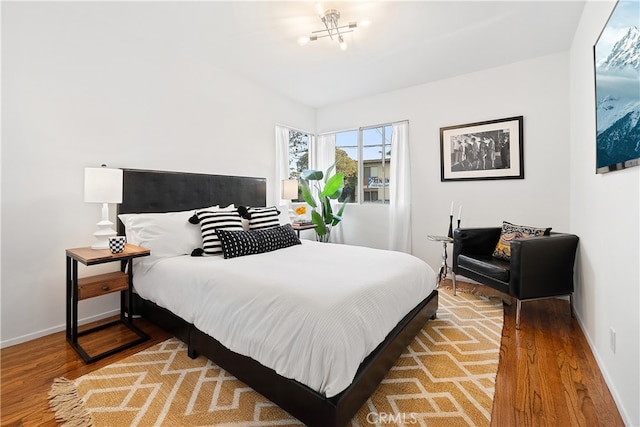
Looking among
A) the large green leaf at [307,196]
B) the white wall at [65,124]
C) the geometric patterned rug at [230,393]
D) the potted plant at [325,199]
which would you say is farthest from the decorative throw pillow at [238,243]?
the large green leaf at [307,196]

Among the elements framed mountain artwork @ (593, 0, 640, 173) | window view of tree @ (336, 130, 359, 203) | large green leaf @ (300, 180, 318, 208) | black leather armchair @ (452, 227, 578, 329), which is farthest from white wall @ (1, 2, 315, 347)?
black leather armchair @ (452, 227, 578, 329)

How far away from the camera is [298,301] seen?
148cm

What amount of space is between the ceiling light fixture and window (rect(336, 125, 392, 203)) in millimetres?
1937

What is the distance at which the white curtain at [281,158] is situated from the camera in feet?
14.1

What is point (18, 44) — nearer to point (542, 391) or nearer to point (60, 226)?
point (60, 226)

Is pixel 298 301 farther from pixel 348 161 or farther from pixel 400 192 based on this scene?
pixel 348 161

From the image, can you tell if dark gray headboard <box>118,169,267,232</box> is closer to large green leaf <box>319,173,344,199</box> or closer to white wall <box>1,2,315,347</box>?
white wall <box>1,2,315,347</box>

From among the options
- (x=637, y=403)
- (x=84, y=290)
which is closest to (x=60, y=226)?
(x=84, y=290)

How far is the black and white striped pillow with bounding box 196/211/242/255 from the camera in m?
2.50

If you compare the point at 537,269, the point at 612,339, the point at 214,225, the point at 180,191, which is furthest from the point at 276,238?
the point at 612,339

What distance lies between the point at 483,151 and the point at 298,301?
3.24 metres

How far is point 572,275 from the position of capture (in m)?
2.53

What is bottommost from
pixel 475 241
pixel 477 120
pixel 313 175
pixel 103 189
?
pixel 475 241

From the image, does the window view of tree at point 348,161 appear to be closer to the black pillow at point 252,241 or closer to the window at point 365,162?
the window at point 365,162
